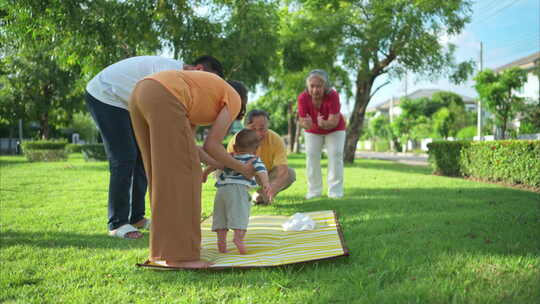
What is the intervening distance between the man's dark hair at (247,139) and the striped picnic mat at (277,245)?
0.84m

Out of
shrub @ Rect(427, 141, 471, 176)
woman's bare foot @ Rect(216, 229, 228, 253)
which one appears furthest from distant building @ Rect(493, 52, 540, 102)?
woman's bare foot @ Rect(216, 229, 228, 253)

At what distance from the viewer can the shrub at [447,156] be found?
10.4 m

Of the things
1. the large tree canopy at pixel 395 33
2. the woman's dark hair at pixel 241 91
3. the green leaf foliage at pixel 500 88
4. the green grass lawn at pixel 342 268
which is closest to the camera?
the green grass lawn at pixel 342 268

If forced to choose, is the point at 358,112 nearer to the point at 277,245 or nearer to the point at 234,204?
the point at 277,245

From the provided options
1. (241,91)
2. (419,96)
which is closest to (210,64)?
(241,91)

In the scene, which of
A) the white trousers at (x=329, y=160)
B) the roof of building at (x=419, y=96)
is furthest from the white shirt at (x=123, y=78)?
the roof of building at (x=419, y=96)

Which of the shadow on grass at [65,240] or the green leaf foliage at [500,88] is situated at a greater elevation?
the green leaf foliage at [500,88]

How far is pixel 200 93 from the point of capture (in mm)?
2688

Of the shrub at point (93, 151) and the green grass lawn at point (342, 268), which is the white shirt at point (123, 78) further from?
the shrub at point (93, 151)

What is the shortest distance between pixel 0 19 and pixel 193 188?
4055mm

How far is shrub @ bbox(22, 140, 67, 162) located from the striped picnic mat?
1733 cm

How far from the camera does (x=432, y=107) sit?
66000 mm

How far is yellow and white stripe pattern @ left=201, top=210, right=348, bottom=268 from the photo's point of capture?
8.78ft

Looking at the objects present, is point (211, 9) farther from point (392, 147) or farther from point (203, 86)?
point (392, 147)
